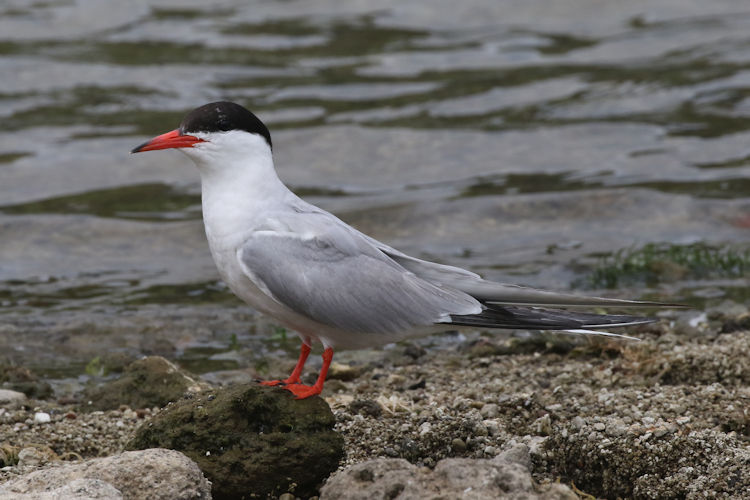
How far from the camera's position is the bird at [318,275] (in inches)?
179

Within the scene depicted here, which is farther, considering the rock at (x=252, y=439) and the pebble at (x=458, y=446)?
the pebble at (x=458, y=446)

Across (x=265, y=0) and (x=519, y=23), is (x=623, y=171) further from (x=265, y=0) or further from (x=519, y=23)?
(x=265, y=0)

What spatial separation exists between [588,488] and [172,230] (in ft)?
20.8

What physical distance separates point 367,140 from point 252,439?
318 inches

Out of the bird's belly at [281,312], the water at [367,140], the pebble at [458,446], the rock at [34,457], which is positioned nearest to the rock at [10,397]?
the rock at [34,457]

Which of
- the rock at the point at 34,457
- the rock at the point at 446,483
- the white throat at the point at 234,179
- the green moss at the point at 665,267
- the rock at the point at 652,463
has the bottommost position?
the green moss at the point at 665,267

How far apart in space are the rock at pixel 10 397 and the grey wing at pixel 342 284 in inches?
71.7

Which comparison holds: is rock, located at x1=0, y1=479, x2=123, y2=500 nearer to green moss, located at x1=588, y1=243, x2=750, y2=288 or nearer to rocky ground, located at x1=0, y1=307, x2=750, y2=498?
rocky ground, located at x1=0, y1=307, x2=750, y2=498

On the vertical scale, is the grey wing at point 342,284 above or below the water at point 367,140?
above

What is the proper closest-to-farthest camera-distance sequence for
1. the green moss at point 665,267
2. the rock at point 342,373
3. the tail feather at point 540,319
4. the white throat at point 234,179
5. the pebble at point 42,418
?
the tail feather at point 540,319, the white throat at point 234,179, the pebble at point 42,418, the rock at point 342,373, the green moss at point 665,267

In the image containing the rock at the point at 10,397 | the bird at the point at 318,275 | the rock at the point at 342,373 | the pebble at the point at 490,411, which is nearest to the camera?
the bird at the point at 318,275

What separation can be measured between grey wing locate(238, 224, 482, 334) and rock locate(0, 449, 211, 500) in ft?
3.06

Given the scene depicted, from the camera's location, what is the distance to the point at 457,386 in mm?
5781

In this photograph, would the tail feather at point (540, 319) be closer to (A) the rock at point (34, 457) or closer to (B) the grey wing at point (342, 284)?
(B) the grey wing at point (342, 284)
